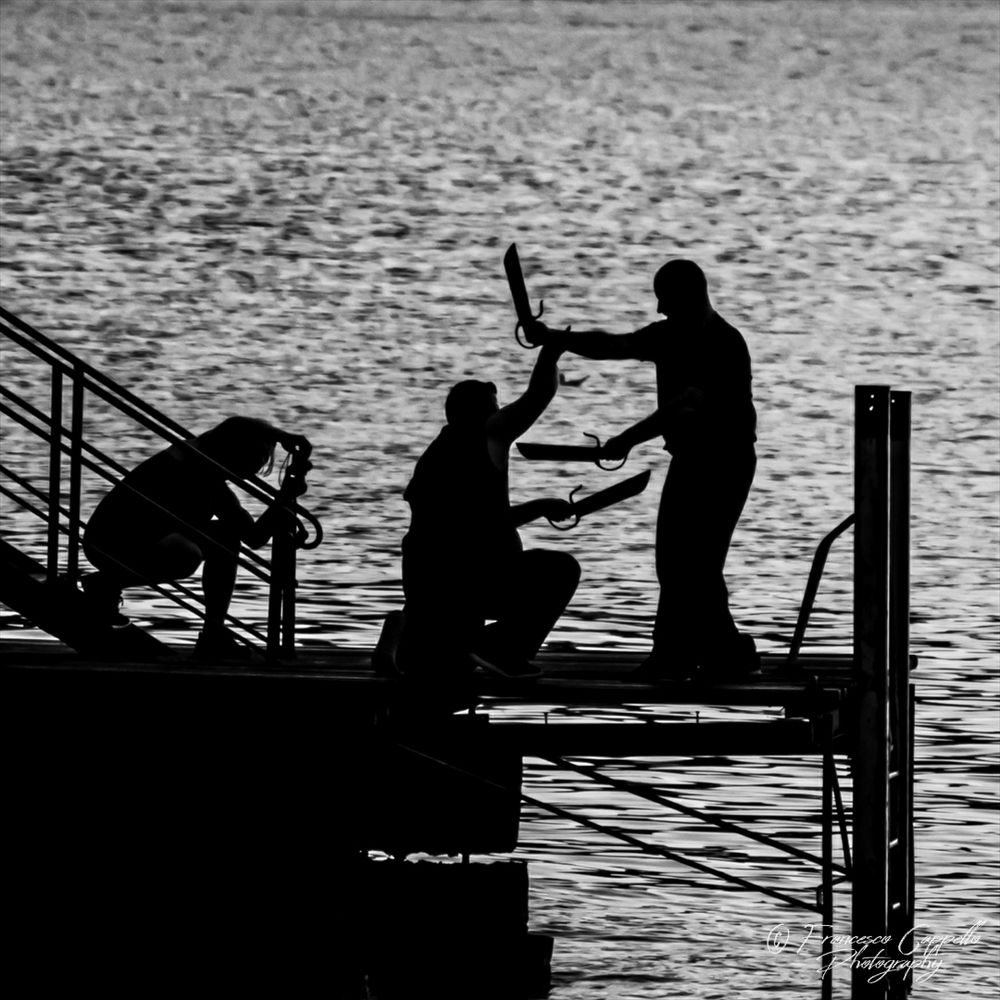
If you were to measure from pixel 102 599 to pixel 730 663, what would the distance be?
306 centimetres

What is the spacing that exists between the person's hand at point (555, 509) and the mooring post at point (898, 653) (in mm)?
1904

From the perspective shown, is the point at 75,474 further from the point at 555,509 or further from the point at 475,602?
the point at 555,509

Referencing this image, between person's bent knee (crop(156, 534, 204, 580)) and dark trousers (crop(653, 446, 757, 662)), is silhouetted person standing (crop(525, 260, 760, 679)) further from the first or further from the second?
person's bent knee (crop(156, 534, 204, 580))

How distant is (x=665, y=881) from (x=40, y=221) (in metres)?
73.9

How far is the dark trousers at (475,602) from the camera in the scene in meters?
10.1

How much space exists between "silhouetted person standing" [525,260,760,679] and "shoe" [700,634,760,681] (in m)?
0.21

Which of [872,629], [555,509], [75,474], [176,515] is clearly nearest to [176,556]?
[176,515]

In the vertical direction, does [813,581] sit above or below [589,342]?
below

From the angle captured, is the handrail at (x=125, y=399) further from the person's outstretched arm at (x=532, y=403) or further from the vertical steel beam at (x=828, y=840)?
the vertical steel beam at (x=828, y=840)

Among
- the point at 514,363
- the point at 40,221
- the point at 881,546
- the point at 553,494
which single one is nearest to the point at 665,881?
the point at 881,546

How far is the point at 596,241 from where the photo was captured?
87.0 m

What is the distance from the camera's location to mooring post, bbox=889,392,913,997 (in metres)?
11.5

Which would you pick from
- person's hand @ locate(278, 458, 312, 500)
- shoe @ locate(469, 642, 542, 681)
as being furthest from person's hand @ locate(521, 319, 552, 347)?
person's hand @ locate(278, 458, 312, 500)

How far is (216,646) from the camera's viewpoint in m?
11.9
